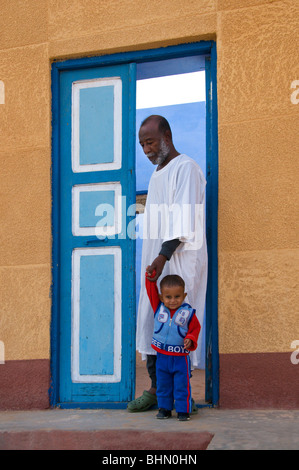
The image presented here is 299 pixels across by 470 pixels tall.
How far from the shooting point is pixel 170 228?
14.0ft

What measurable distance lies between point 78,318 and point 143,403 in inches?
35.0

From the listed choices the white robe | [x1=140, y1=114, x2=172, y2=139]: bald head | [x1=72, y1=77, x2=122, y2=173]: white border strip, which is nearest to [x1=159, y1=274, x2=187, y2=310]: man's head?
the white robe

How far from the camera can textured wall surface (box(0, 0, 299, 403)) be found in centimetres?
429

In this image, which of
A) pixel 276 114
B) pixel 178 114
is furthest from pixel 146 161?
pixel 276 114

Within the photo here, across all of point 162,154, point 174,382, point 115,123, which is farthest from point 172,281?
point 115,123

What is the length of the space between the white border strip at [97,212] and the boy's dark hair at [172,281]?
905mm

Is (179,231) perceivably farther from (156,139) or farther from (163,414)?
(163,414)

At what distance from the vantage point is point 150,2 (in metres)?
4.79

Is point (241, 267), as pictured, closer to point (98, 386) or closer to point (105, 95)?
point (98, 386)

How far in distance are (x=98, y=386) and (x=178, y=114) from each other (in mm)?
5958

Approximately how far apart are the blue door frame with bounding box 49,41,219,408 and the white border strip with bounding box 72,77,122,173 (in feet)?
0.39

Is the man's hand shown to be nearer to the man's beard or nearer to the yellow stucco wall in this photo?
the yellow stucco wall

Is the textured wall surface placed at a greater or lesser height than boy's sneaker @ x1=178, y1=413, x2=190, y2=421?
greater
